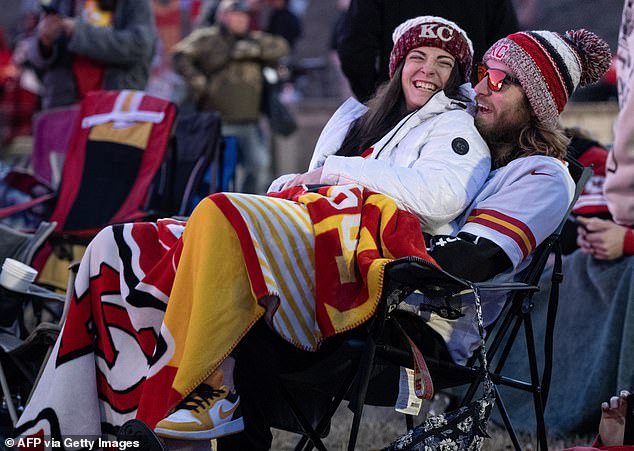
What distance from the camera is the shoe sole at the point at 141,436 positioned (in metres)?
2.70

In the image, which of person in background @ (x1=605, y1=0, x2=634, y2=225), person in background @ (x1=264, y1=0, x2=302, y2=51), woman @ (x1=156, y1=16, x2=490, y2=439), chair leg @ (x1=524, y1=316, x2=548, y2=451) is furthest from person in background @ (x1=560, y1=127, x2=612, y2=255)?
person in background @ (x1=264, y1=0, x2=302, y2=51)

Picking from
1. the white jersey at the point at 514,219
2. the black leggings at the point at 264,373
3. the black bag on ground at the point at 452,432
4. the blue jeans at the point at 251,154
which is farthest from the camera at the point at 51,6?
the black bag on ground at the point at 452,432

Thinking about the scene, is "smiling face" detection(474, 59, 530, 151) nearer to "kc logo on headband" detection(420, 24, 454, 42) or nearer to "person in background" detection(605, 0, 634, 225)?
"kc logo on headband" detection(420, 24, 454, 42)

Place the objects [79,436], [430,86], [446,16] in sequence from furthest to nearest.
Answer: [446,16] < [430,86] < [79,436]

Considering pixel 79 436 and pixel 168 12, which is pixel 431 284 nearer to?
pixel 79 436

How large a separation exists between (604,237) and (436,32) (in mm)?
1086

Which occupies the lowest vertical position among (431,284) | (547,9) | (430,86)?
(547,9)

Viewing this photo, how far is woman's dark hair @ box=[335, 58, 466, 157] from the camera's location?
384cm

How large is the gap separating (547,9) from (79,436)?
50.3 ft

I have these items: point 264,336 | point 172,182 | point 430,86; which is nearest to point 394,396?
point 264,336

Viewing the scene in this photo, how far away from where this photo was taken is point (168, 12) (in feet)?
48.0

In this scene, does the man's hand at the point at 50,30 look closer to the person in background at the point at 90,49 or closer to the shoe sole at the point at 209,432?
the person in background at the point at 90,49

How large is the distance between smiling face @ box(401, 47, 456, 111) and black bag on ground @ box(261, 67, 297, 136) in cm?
484

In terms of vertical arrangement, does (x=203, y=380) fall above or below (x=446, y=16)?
below
